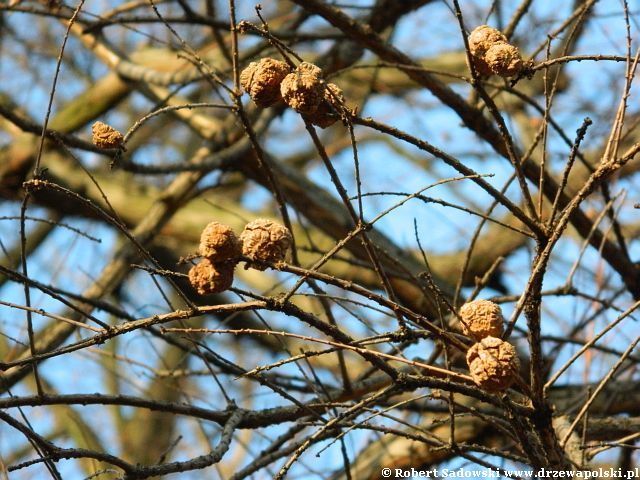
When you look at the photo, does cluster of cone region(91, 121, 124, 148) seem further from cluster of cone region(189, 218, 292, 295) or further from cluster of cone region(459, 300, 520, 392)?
cluster of cone region(459, 300, 520, 392)

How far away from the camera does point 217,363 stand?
1.99m

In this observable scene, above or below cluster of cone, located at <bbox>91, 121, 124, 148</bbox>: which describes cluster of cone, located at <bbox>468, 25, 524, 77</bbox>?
above

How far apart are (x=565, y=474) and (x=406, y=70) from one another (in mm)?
1119

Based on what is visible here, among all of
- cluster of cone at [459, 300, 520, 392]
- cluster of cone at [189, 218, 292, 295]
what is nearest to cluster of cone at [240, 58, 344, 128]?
cluster of cone at [189, 218, 292, 295]

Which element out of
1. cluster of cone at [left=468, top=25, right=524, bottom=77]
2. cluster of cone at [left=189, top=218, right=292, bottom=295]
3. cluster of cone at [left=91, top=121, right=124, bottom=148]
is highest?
cluster of cone at [left=468, top=25, right=524, bottom=77]

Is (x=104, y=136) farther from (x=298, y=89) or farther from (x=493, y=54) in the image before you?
(x=493, y=54)

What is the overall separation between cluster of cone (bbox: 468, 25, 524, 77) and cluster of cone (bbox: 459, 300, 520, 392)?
34 centimetres

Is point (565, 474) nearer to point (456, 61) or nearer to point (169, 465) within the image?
point (169, 465)

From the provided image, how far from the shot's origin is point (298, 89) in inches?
40.9

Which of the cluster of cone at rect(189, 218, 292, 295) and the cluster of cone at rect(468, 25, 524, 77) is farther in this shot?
the cluster of cone at rect(468, 25, 524, 77)

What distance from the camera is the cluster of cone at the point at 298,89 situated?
1040mm

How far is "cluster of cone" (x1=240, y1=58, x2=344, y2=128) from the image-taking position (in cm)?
104

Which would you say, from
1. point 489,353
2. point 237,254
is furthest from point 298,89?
point 489,353

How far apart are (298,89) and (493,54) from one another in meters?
0.31
